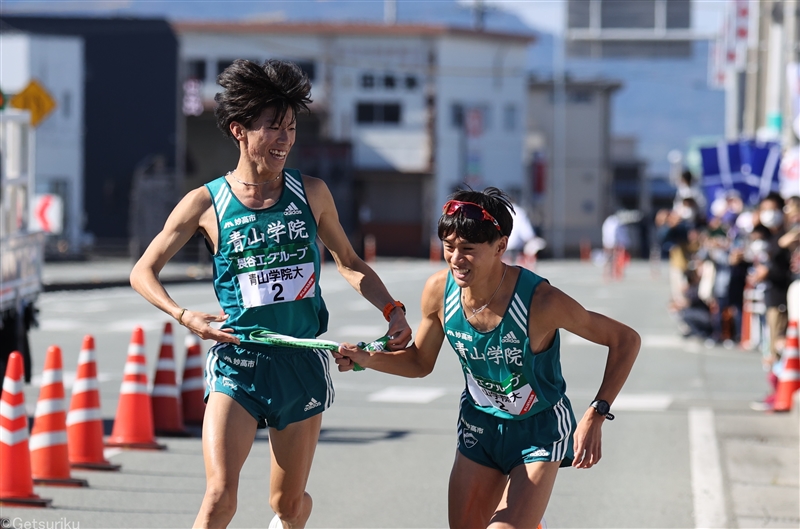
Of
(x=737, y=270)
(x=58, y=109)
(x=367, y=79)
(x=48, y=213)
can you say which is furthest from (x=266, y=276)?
(x=367, y=79)

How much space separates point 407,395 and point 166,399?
347 centimetres

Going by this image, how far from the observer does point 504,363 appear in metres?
5.02

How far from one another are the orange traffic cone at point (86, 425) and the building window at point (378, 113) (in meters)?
55.4

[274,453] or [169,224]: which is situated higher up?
[169,224]

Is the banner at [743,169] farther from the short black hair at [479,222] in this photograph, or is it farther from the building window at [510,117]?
the building window at [510,117]

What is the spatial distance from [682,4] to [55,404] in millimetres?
36847

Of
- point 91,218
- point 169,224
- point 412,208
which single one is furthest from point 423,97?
point 169,224

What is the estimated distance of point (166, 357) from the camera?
10328 millimetres

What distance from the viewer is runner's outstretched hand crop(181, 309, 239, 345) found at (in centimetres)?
502

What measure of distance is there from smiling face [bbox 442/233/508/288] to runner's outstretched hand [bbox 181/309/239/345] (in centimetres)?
90

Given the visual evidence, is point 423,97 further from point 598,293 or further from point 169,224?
point 169,224

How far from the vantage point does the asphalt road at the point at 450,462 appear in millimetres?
7656

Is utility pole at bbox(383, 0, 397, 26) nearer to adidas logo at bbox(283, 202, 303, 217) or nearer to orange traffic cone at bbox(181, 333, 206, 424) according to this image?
orange traffic cone at bbox(181, 333, 206, 424)

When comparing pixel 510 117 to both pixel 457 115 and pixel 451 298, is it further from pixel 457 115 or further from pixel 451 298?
pixel 451 298
